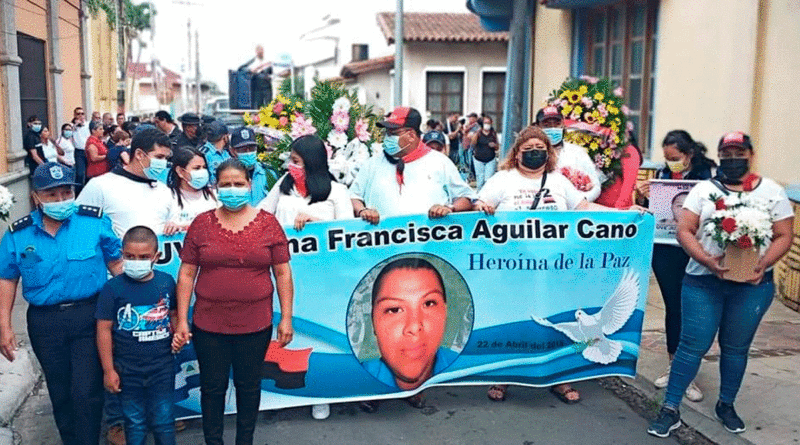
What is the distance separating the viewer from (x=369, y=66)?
31406 mm

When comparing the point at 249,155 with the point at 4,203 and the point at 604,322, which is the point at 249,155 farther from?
the point at 604,322

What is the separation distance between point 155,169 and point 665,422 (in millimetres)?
3390

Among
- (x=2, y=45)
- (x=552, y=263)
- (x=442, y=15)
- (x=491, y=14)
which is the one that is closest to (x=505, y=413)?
(x=552, y=263)

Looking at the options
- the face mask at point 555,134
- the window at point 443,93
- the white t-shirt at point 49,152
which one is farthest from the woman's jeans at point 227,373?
the window at point 443,93

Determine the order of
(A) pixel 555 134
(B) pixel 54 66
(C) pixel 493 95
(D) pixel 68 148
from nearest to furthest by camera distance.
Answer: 1. (A) pixel 555 134
2. (D) pixel 68 148
3. (B) pixel 54 66
4. (C) pixel 493 95

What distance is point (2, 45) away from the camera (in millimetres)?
11992

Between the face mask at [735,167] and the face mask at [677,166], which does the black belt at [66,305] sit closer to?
the face mask at [735,167]

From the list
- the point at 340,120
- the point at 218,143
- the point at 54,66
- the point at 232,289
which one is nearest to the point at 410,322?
the point at 232,289

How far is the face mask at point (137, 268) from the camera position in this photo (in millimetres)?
4105

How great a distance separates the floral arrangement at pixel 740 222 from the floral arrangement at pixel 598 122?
6.89 ft

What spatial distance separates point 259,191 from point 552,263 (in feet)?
8.63

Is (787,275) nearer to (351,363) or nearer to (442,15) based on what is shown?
(351,363)

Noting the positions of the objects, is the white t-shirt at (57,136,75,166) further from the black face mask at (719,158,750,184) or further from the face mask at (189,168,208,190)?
the black face mask at (719,158,750,184)

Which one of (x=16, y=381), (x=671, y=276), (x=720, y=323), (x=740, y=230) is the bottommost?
(x=16, y=381)
